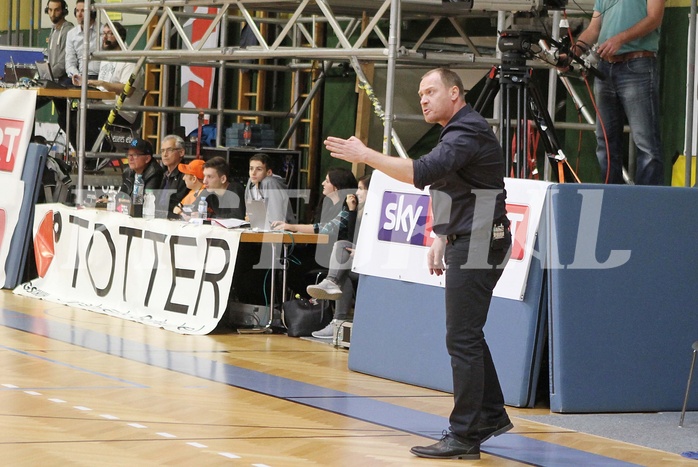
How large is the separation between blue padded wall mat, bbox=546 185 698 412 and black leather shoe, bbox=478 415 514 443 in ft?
3.39

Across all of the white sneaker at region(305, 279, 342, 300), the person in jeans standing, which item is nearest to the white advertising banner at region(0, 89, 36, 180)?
the white sneaker at region(305, 279, 342, 300)

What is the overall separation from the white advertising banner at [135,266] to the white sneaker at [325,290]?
66cm

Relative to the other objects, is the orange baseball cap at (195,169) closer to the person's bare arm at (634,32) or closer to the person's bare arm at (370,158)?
the person's bare arm at (634,32)

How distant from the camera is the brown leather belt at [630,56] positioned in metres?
7.74

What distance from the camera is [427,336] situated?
24.2 feet

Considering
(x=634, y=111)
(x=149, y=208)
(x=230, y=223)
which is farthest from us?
(x=149, y=208)

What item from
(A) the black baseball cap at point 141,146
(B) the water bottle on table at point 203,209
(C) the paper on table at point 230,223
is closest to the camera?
(C) the paper on table at point 230,223

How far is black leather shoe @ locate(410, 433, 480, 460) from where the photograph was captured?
18.1 ft

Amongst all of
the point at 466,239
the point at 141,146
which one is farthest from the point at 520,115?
the point at 141,146

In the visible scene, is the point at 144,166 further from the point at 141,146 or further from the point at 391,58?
the point at 391,58

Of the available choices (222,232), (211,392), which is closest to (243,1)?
(222,232)

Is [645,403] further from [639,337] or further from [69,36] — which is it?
[69,36]

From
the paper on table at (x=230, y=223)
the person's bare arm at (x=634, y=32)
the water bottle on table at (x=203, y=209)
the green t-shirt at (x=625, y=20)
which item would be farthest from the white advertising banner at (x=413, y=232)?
the water bottle on table at (x=203, y=209)

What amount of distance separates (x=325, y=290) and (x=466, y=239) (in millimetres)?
3449
